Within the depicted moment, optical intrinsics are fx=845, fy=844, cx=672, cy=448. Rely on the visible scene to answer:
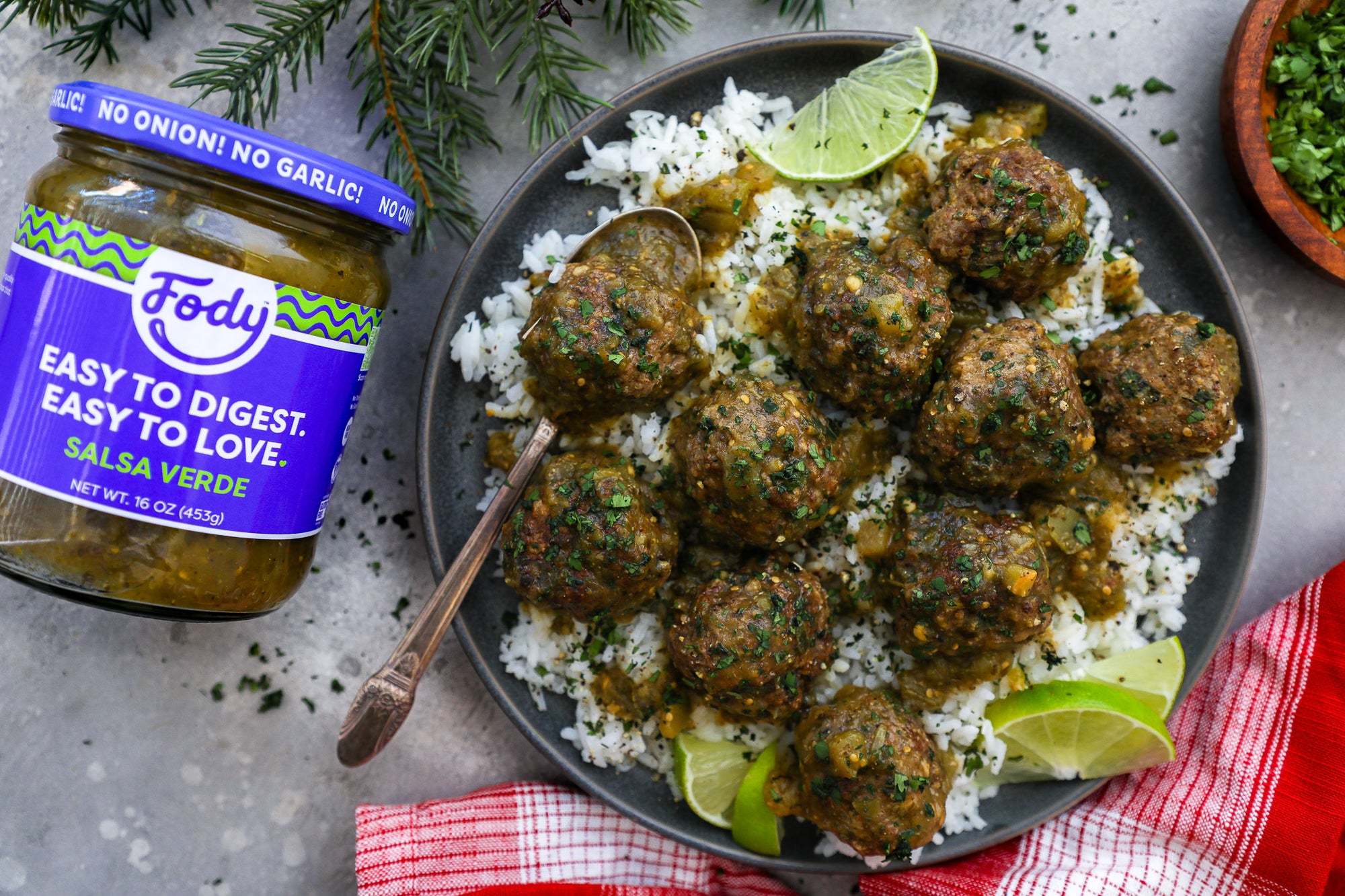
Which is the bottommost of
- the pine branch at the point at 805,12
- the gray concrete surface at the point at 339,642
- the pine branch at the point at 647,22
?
the gray concrete surface at the point at 339,642

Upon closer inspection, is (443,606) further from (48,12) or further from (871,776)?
(48,12)

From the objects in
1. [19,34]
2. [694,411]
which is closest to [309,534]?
[694,411]

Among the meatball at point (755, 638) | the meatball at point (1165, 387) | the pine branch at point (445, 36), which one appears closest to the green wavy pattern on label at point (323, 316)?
the pine branch at point (445, 36)

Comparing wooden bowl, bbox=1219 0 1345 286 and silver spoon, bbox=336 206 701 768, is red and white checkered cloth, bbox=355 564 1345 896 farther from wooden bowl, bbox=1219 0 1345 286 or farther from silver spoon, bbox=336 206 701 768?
wooden bowl, bbox=1219 0 1345 286

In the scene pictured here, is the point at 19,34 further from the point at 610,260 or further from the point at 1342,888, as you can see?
the point at 1342,888

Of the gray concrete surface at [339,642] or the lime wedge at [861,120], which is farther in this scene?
the gray concrete surface at [339,642]

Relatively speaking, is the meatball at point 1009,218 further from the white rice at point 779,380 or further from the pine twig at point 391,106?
the pine twig at point 391,106

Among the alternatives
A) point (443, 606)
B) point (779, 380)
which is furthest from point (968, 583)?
point (443, 606)
